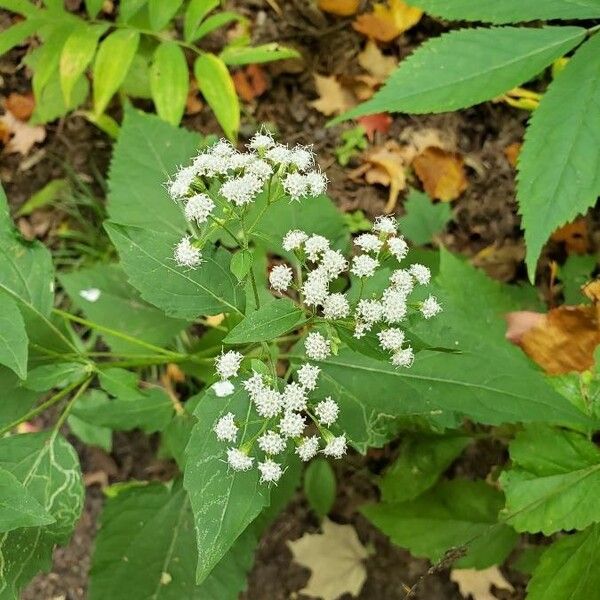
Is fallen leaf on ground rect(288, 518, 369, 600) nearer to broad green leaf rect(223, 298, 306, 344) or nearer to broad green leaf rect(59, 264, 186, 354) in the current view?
broad green leaf rect(59, 264, 186, 354)

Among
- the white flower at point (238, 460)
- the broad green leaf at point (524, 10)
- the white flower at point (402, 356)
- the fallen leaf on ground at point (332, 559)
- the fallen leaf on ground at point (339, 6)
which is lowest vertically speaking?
the fallen leaf on ground at point (332, 559)

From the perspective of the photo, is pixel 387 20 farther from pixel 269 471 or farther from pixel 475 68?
pixel 269 471

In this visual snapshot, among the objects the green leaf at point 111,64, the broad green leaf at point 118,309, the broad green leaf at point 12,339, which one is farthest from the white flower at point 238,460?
the green leaf at point 111,64

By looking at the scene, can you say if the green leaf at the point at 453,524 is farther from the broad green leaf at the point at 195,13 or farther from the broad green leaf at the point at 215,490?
the broad green leaf at the point at 195,13

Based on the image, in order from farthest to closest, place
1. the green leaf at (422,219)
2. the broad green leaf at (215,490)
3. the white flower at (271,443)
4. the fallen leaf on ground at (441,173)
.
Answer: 1. the fallen leaf on ground at (441,173)
2. the green leaf at (422,219)
3. the white flower at (271,443)
4. the broad green leaf at (215,490)

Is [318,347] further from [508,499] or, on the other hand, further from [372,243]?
[508,499]

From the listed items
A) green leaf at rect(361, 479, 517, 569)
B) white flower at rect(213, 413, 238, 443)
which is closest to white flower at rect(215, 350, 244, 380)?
white flower at rect(213, 413, 238, 443)
